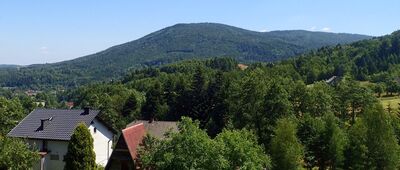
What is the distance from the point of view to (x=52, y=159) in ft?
151

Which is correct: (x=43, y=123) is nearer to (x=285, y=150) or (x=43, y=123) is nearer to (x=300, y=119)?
(x=285, y=150)

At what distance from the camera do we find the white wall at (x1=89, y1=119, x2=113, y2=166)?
1872 inches

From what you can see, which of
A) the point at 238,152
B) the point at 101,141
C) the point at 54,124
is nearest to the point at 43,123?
the point at 54,124

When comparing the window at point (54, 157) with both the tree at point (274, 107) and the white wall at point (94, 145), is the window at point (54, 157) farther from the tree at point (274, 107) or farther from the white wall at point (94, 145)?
the tree at point (274, 107)

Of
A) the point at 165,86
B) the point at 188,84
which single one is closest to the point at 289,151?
the point at 188,84

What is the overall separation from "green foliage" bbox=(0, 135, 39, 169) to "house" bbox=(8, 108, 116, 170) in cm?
822

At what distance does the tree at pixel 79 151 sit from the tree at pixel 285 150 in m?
15.1

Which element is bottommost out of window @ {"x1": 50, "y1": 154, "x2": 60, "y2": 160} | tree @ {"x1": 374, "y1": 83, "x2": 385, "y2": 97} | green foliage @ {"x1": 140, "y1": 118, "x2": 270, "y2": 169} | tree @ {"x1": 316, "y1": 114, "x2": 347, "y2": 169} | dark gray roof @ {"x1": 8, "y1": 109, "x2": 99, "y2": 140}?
tree @ {"x1": 374, "y1": 83, "x2": 385, "y2": 97}

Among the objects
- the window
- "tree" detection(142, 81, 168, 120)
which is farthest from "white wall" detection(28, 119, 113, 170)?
"tree" detection(142, 81, 168, 120)

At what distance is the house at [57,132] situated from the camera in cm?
4584

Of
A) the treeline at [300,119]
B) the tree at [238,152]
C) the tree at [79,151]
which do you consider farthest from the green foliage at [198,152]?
the tree at [79,151]

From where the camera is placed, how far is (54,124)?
47156 mm

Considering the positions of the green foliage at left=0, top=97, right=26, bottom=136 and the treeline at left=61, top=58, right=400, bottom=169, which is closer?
the treeline at left=61, top=58, right=400, bottom=169

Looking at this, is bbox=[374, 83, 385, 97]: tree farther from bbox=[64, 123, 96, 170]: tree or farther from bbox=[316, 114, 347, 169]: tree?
bbox=[64, 123, 96, 170]: tree
